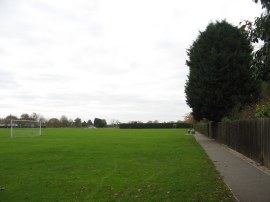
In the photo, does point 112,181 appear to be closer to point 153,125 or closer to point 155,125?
point 153,125

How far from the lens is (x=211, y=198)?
9.73m

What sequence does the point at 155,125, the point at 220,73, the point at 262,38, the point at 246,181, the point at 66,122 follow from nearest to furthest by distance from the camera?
the point at 262,38 → the point at 246,181 → the point at 220,73 → the point at 155,125 → the point at 66,122

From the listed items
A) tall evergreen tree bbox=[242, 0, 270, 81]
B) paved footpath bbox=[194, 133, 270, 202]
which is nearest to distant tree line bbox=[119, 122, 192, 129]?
paved footpath bbox=[194, 133, 270, 202]

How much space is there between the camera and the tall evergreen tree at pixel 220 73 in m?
36.4

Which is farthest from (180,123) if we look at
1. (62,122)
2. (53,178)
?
(53,178)

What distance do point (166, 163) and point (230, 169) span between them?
3305 mm

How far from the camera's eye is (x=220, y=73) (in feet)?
120

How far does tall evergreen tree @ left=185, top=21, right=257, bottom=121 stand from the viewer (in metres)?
36.4

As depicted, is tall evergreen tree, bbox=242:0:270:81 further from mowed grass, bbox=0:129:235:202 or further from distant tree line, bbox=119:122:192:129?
distant tree line, bbox=119:122:192:129

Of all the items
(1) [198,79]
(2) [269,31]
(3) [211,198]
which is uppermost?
(1) [198,79]

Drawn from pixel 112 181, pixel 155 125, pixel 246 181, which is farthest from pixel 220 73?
pixel 155 125

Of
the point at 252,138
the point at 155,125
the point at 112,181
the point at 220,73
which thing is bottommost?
the point at 112,181

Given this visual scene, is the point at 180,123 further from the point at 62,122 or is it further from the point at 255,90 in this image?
the point at 255,90

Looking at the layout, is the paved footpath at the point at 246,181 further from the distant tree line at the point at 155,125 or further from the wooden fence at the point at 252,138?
the distant tree line at the point at 155,125
